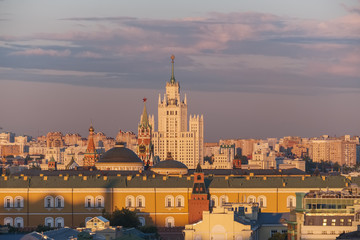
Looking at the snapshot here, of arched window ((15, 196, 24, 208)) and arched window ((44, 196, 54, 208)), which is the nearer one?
arched window ((15, 196, 24, 208))

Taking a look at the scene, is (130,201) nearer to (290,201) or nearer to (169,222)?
(169,222)

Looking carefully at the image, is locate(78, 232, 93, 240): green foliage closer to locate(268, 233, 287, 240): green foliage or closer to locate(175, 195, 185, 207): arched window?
locate(268, 233, 287, 240): green foliage

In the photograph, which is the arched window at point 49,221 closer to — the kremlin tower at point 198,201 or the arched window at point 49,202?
the arched window at point 49,202

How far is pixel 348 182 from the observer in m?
140

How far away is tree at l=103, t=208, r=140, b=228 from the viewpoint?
12519cm

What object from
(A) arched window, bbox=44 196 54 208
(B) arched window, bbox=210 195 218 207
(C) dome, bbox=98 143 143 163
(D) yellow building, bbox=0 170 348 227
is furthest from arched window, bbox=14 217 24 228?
(C) dome, bbox=98 143 143 163

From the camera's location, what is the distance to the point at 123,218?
12656 cm

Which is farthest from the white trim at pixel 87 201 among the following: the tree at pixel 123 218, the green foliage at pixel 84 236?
the green foliage at pixel 84 236

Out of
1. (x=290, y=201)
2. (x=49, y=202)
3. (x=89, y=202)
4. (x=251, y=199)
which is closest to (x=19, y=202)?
(x=49, y=202)

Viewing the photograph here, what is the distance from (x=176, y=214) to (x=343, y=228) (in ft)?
138

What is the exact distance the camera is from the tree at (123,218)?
12519 cm

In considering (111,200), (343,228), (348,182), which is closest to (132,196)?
Answer: (111,200)

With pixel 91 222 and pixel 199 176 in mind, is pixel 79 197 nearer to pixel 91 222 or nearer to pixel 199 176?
pixel 199 176

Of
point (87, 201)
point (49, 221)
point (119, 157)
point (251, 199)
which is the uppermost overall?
point (119, 157)
